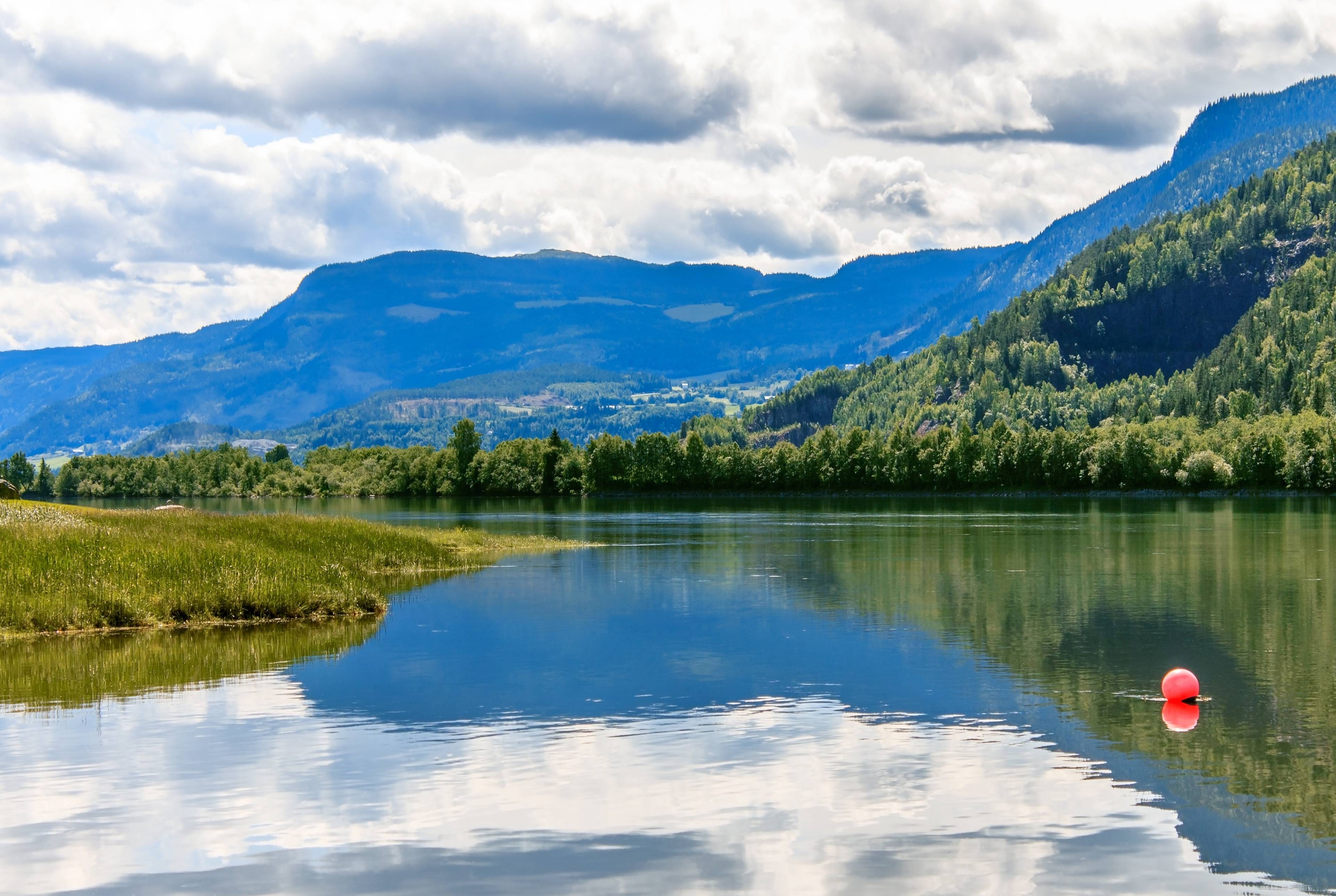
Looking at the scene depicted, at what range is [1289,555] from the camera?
98.8 m

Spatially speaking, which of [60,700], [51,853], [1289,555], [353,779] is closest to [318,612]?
[60,700]

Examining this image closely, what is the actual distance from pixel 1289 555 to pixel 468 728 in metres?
79.2

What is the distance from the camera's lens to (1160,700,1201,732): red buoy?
38000mm

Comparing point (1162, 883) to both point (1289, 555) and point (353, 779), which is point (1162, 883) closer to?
point (353, 779)

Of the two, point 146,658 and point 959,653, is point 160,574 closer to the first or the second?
point 146,658

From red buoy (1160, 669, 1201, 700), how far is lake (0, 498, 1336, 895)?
118cm

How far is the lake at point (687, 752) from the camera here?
25734 mm

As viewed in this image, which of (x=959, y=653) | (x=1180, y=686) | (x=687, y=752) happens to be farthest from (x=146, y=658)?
(x=1180, y=686)

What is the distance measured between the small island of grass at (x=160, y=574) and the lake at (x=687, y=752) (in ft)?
6.64

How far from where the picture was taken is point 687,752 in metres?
34.9

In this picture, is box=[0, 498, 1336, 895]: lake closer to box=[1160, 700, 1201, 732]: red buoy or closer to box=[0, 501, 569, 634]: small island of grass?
box=[1160, 700, 1201, 732]: red buoy

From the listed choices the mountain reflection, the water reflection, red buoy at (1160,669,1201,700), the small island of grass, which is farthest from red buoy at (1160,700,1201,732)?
the small island of grass

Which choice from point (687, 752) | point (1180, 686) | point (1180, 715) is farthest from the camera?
point (1180, 686)

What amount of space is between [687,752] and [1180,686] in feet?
53.5
